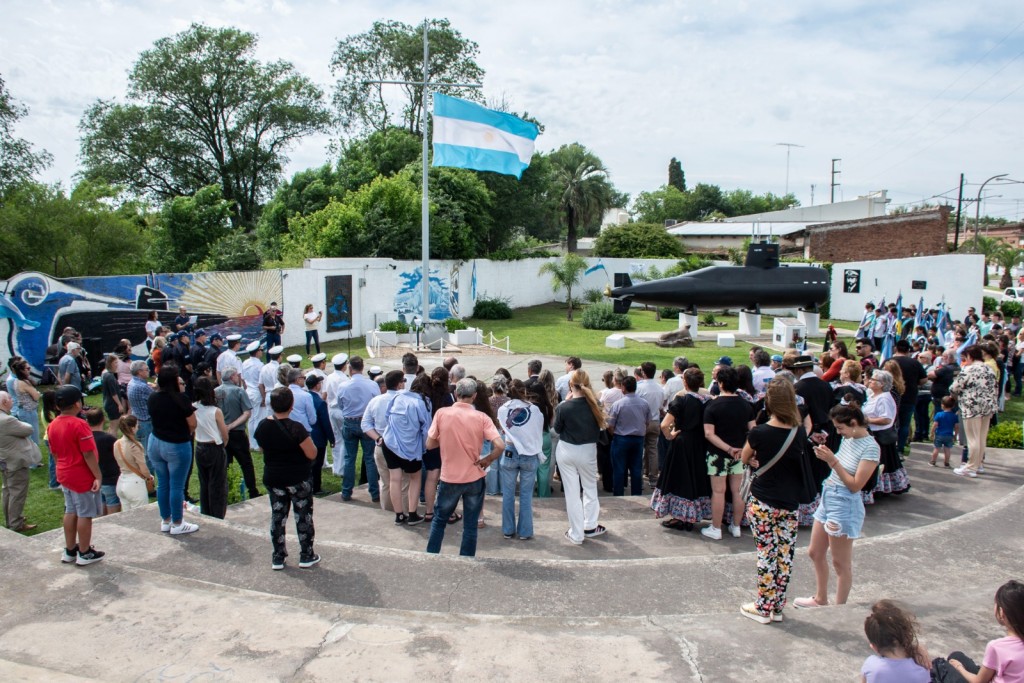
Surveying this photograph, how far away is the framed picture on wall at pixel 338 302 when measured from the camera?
21969mm

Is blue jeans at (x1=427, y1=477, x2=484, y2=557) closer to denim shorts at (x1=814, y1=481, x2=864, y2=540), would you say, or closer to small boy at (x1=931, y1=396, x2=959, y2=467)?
denim shorts at (x1=814, y1=481, x2=864, y2=540)

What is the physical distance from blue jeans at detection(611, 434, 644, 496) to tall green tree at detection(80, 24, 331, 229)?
116 ft

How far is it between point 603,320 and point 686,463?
1984cm

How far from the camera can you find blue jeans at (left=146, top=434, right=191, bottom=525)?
5.94 m

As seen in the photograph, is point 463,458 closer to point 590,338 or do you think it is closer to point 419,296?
point 590,338

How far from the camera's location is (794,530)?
15.3ft

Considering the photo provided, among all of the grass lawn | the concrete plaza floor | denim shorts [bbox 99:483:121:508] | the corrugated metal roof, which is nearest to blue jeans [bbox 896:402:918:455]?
the concrete plaza floor

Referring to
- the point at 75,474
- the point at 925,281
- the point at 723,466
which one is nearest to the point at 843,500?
the point at 723,466

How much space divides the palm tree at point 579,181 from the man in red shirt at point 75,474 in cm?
3992

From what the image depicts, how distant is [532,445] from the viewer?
643 cm

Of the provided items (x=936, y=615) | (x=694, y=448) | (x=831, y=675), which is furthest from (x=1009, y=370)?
(x=831, y=675)

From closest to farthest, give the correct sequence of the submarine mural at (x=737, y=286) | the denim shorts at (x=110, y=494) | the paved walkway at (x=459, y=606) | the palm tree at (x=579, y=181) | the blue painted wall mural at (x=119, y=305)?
the paved walkway at (x=459, y=606) < the denim shorts at (x=110, y=494) < the blue painted wall mural at (x=119, y=305) < the submarine mural at (x=737, y=286) < the palm tree at (x=579, y=181)

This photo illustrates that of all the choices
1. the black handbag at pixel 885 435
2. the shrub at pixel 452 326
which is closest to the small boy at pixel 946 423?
the black handbag at pixel 885 435

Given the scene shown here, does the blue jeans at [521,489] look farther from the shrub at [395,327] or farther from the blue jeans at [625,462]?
the shrub at [395,327]
